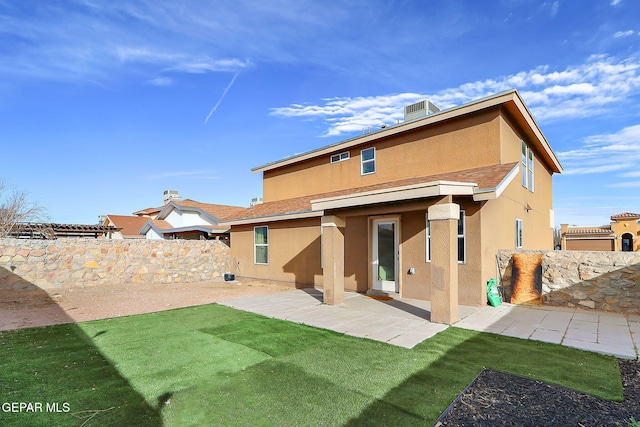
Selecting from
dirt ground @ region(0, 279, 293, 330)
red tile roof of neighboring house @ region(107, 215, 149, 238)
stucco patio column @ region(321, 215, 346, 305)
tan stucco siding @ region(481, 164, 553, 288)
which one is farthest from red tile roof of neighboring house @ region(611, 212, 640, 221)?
red tile roof of neighboring house @ region(107, 215, 149, 238)

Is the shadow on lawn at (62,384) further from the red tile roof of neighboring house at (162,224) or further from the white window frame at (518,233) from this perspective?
the red tile roof of neighboring house at (162,224)

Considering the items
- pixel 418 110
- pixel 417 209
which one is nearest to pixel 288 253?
pixel 417 209

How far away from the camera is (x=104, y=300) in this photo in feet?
33.3

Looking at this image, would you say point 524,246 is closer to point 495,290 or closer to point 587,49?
point 495,290

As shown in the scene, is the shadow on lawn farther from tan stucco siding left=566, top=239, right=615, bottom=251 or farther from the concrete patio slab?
tan stucco siding left=566, top=239, right=615, bottom=251

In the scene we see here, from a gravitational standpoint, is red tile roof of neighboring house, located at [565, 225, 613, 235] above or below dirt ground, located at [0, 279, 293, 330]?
above

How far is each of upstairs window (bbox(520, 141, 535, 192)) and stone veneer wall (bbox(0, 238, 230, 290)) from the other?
43.1 ft

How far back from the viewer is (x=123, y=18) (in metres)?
9.45

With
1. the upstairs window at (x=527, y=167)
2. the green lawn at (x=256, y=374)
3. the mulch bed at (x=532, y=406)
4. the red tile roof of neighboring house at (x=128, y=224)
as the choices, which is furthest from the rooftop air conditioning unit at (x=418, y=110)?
the red tile roof of neighboring house at (x=128, y=224)

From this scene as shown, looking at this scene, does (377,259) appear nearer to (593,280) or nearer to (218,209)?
(593,280)

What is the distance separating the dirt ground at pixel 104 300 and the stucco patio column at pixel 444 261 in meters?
6.42

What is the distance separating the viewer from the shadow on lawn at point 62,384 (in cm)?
320

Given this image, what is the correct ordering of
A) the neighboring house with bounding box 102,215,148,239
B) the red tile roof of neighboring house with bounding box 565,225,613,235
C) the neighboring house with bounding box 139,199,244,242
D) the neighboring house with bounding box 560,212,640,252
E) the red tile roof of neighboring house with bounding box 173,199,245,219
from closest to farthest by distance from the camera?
1. the neighboring house with bounding box 139,199,244,242
2. the red tile roof of neighboring house with bounding box 173,199,245,219
3. the neighboring house with bounding box 560,212,640,252
4. the red tile roof of neighboring house with bounding box 565,225,613,235
5. the neighboring house with bounding box 102,215,148,239

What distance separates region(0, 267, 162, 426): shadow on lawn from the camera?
3197 mm
